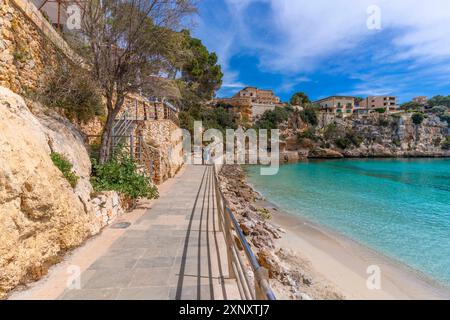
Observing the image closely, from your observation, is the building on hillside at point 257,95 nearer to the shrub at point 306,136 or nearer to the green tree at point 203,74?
the shrub at point 306,136

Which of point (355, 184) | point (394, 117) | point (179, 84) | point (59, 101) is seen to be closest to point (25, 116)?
point (59, 101)

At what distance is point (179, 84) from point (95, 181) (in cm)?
797

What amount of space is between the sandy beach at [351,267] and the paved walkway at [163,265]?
3808 mm

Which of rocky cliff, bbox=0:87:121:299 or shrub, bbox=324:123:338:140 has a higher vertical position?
shrub, bbox=324:123:338:140

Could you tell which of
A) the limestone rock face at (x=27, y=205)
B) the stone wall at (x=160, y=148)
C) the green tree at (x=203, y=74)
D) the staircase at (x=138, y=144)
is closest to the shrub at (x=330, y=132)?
the green tree at (x=203, y=74)

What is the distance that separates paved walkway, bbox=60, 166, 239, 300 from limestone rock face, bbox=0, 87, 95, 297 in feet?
2.29

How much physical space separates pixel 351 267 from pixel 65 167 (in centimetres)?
850

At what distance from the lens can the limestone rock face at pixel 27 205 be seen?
284cm

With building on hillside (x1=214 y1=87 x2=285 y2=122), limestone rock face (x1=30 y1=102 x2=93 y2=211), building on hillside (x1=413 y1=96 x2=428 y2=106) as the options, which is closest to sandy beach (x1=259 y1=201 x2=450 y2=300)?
limestone rock face (x1=30 y1=102 x2=93 y2=211)

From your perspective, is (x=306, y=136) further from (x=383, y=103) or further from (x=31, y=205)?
(x=31, y=205)

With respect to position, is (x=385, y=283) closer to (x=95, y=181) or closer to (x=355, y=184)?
(x=95, y=181)

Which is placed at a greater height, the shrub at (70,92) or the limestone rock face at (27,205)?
the shrub at (70,92)

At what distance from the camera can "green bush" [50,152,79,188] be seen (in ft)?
14.8

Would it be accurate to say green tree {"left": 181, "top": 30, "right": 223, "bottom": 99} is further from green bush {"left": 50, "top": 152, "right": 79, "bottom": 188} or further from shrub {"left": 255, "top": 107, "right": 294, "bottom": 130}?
green bush {"left": 50, "top": 152, "right": 79, "bottom": 188}
